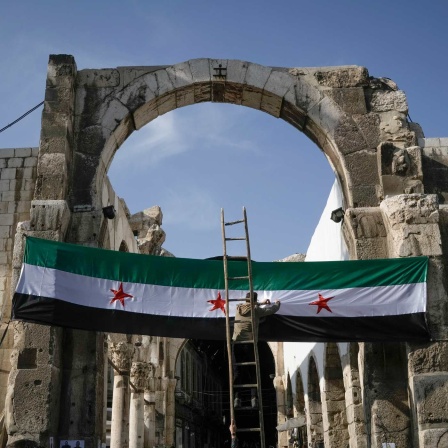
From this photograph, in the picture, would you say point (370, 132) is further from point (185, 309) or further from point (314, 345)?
point (314, 345)

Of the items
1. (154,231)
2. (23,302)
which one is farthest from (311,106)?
(154,231)

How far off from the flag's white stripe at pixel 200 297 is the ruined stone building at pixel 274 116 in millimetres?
380

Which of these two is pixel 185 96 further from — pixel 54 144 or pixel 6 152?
pixel 6 152

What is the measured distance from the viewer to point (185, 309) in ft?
24.4

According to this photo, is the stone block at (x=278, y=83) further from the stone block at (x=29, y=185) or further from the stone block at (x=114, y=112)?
the stone block at (x=29, y=185)

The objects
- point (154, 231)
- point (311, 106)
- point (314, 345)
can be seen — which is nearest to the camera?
point (311, 106)

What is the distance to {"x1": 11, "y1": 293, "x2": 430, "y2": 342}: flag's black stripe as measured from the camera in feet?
22.9

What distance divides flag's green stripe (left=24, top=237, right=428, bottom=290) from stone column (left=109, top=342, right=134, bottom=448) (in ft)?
19.6

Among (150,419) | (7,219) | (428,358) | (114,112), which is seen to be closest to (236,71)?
(114,112)

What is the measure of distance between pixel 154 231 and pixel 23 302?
37.4 feet

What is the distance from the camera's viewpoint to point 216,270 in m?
7.54

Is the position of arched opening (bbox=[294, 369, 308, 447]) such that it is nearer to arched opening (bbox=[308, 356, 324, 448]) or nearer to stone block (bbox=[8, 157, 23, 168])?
arched opening (bbox=[308, 356, 324, 448])

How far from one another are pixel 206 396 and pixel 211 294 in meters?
29.4

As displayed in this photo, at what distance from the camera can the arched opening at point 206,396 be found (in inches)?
1012
